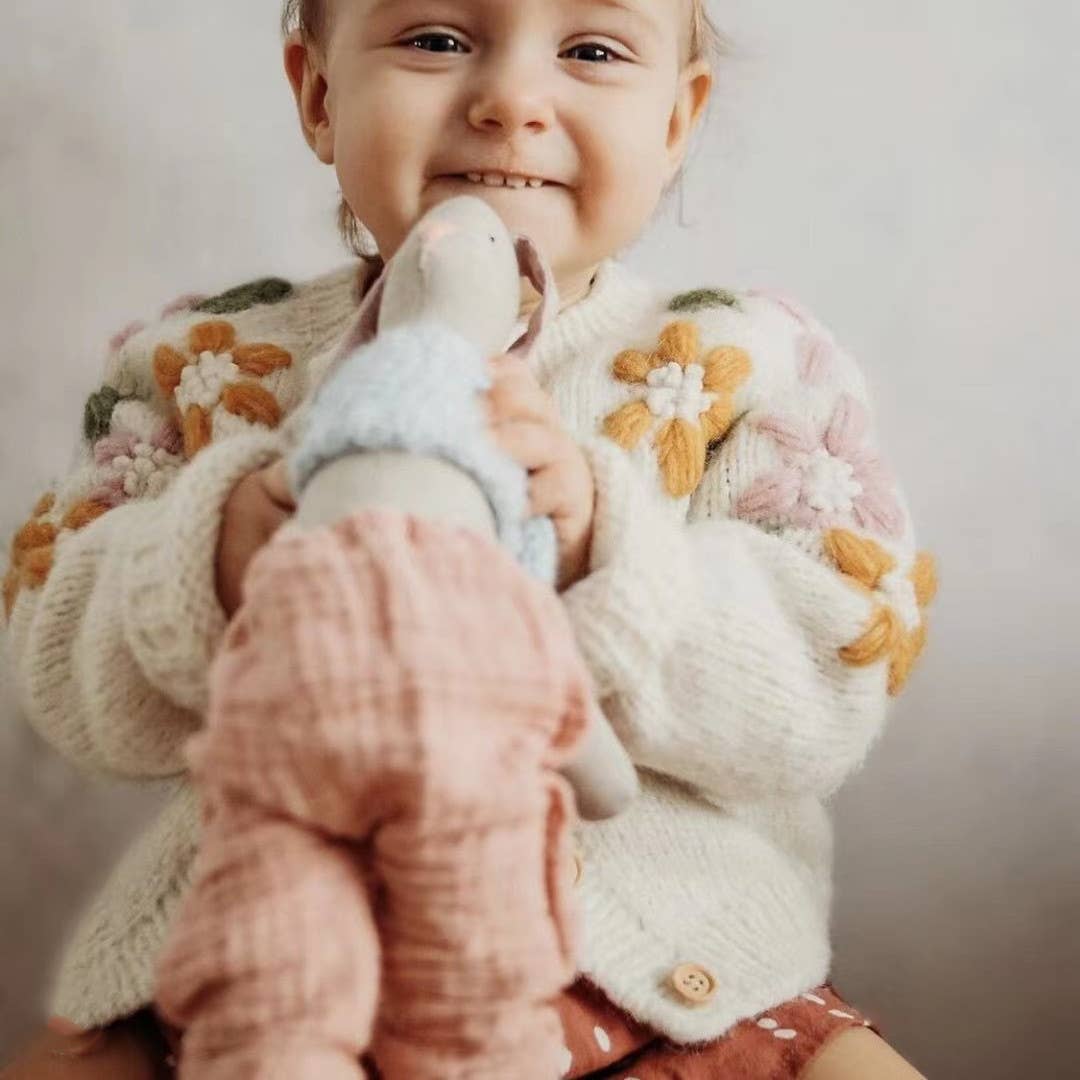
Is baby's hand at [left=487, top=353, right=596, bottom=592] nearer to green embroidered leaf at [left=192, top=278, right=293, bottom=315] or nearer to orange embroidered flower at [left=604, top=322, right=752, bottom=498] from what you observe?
orange embroidered flower at [left=604, top=322, right=752, bottom=498]

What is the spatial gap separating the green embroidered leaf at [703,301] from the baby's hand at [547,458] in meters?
0.27

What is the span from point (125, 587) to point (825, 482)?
367 millimetres

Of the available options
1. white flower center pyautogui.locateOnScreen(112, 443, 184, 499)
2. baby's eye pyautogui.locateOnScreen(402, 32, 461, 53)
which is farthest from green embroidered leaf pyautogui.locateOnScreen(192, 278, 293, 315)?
baby's eye pyautogui.locateOnScreen(402, 32, 461, 53)

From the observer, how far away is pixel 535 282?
0.57 meters

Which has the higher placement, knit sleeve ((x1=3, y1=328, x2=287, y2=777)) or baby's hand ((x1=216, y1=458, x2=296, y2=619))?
baby's hand ((x1=216, y1=458, x2=296, y2=619))

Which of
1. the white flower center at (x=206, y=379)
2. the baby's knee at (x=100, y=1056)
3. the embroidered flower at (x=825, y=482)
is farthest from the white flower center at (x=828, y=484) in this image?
the baby's knee at (x=100, y=1056)

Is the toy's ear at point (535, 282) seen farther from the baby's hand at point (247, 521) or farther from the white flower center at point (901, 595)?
the white flower center at point (901, 595)

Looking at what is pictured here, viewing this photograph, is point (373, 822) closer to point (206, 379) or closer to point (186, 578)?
point (186, 578)

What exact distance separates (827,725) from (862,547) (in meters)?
0.10

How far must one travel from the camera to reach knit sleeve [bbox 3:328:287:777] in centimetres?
52

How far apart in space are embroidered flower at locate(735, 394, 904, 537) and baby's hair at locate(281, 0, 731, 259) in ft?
0.83

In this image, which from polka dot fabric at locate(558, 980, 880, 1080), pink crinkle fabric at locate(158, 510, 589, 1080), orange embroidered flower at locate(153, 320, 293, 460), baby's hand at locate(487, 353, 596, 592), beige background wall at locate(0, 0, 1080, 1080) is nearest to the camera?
pink crinkle fabric at locate(158, 510, 589, 1080)

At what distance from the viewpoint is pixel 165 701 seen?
1.98 feet

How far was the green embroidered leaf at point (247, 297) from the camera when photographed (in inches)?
32.1
